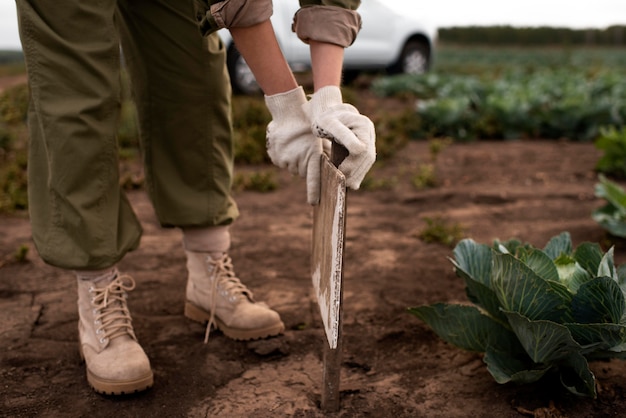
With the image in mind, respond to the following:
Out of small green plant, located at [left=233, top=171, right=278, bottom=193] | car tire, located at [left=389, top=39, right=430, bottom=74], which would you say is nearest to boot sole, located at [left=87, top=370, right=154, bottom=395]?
small green plant, located at [left=233, top=171, right=278, bottom=193]

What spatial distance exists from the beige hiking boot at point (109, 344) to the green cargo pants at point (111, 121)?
0.46 feet

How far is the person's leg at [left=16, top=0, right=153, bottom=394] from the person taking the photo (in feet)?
5.39

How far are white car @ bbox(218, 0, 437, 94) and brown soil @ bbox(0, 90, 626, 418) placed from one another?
4838mm

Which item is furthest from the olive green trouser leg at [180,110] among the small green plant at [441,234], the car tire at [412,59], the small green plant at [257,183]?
the car tire at [412,59]

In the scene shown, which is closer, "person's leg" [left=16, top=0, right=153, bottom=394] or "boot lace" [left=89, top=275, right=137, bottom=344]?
"person's leg" [left=16, top=0, right=153, bottom=394]

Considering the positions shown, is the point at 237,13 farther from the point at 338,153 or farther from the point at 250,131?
the point at 250,131

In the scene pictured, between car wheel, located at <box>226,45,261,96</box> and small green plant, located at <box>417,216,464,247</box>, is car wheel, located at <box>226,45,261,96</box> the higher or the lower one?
the higher one

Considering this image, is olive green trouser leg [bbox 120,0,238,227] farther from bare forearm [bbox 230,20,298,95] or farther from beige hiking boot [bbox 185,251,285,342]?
bare forearm [bbox 230,20,298,95]

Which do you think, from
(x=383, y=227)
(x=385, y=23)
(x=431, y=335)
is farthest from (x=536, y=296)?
(x=385, y=23)

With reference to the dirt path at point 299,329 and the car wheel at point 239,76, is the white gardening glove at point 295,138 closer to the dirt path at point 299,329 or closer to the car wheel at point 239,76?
the dirt path at point 299,329

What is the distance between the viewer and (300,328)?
86.1 inches

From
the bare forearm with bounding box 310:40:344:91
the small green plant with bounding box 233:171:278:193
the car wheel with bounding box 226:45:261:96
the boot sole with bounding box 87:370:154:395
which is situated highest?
the car wheel with bounding box 226:45:261:96

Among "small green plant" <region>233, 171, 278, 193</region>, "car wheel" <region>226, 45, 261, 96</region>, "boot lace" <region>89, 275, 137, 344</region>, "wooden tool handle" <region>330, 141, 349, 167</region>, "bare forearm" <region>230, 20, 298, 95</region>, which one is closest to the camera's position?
"wooden tool handle" <region>330, 141, 349, 167</region>

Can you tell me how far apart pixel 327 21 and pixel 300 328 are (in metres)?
1.05
